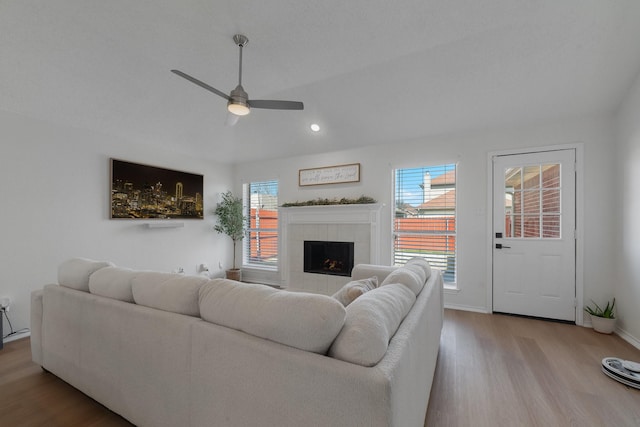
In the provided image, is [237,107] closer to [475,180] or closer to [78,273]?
[78,273]

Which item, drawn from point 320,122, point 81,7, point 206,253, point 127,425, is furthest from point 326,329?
point 206,253

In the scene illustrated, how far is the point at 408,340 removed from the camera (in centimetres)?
114

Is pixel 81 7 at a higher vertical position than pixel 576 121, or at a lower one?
higher

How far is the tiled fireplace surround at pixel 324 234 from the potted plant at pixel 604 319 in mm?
2493

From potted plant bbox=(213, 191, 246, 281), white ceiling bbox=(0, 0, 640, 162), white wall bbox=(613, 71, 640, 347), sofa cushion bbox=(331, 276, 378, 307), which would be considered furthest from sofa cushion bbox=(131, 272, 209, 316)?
white wall bbox=(613, 71, 640, 347)

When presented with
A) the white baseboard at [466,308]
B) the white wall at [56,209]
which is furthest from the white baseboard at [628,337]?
the white wall at [56,209]

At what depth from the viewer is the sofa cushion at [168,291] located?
145cm

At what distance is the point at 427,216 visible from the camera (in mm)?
4090

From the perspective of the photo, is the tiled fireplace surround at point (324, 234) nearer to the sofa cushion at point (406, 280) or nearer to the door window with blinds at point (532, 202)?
the door window with blinds at point (532, 202)

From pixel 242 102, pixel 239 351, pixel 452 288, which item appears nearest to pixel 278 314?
pixel 239 351

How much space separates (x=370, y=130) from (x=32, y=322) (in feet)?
13.6

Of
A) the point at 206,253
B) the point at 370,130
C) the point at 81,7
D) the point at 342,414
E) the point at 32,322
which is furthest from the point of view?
the point at 206,253

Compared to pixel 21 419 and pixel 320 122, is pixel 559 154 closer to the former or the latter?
pixel 320 122

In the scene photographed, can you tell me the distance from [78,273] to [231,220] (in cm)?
328
